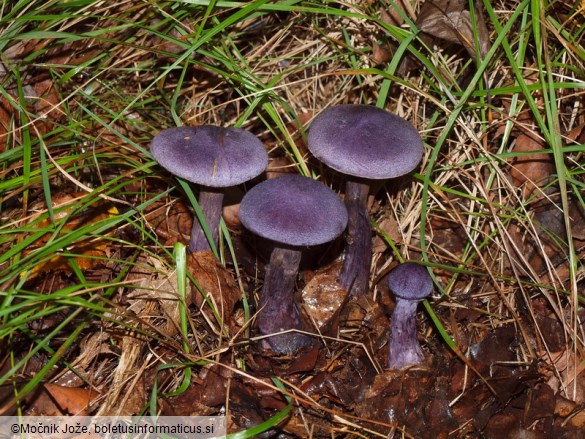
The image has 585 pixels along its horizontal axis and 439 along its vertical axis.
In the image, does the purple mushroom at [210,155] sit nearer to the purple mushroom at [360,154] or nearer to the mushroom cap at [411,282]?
the purple mushroom at [360,154]

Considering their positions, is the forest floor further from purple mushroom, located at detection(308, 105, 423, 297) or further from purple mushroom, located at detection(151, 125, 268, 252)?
purple mushroom, located at detection(151, 125, 268, 252)

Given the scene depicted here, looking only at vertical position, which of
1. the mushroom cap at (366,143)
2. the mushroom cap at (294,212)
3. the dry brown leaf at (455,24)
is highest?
the dry brown leaf at (455,24)

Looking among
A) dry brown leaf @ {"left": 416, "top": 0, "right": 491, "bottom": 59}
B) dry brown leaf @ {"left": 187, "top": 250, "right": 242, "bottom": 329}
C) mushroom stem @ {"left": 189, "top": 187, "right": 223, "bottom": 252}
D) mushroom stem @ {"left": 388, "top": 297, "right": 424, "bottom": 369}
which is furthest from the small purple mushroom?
dry brown leaf @ {"left": 416, "top": 0, "right": 491, "bottom": 59}

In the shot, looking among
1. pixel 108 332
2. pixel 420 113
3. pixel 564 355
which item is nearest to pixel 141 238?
pixel 108 332

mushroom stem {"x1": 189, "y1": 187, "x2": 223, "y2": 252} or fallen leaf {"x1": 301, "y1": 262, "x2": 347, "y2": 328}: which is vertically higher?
mushroom stem {"x1": 189, "y1": 187, "x2": 223, "y2": 252}

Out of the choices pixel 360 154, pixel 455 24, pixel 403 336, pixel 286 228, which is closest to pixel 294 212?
pixel 286 228

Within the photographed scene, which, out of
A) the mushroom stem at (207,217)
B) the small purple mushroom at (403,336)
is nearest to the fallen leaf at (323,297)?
the small purple mushroom at (403,336)
